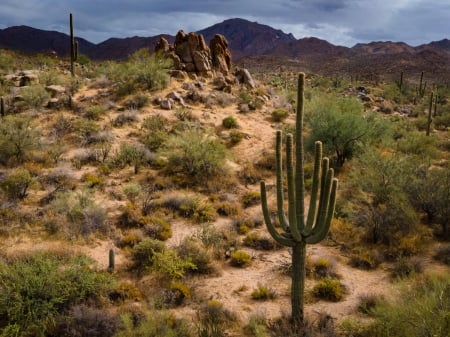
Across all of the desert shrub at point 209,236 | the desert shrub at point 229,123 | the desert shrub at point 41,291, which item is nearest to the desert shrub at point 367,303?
the desert shrub at point 209,236

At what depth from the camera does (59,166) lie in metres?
16.4

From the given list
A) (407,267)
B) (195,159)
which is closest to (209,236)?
(407,267)

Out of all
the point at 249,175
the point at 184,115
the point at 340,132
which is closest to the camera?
the point at 249,175

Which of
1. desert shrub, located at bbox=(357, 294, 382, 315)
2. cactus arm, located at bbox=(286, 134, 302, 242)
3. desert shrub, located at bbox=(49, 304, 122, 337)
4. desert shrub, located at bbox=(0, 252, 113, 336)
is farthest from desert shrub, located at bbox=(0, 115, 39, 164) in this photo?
desert shrub, located at bbox=(357, 294, 382, 315)

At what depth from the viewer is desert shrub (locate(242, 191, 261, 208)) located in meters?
14.9

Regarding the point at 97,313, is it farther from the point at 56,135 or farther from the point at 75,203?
the point at 56,135

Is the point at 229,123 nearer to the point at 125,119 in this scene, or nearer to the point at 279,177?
the point at 125,119

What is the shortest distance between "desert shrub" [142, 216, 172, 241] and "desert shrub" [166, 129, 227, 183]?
387 centimetres

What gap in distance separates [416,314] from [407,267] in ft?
13.2

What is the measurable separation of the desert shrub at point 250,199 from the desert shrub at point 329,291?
18.7 ft

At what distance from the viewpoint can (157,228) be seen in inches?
480

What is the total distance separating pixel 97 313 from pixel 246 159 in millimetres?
12092

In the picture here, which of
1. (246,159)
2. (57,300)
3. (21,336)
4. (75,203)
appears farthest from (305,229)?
(246,159)

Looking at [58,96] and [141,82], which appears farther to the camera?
[141,82]
